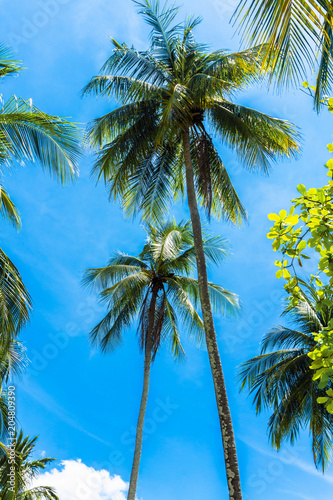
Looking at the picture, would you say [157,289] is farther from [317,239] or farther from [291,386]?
[317,239]

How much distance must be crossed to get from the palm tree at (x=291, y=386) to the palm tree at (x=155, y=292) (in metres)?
2.34

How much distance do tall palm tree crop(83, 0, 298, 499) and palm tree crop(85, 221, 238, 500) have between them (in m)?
2.69

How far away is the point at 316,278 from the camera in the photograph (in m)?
2.86

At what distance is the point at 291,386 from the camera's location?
50.9ft

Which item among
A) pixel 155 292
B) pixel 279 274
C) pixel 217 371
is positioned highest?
pixel 155 292

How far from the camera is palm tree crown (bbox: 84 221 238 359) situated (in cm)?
1538

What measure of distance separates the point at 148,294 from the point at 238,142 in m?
6.13

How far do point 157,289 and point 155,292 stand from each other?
145mm

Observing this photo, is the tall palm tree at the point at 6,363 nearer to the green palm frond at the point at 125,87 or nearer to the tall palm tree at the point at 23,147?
the tall palm tree at the point at 23,147

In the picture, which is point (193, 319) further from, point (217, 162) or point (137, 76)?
point (137, 76)

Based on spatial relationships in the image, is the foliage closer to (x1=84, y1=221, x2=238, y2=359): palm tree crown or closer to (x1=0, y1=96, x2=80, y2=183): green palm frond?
(x1=0, y1=96, x2=80, y2=183): green palm frond

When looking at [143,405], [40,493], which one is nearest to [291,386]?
[143,405]

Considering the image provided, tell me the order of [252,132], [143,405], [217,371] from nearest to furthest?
[217,371]
[252,132]
[143,405]

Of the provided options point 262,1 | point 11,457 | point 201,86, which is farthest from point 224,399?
point 262,1
